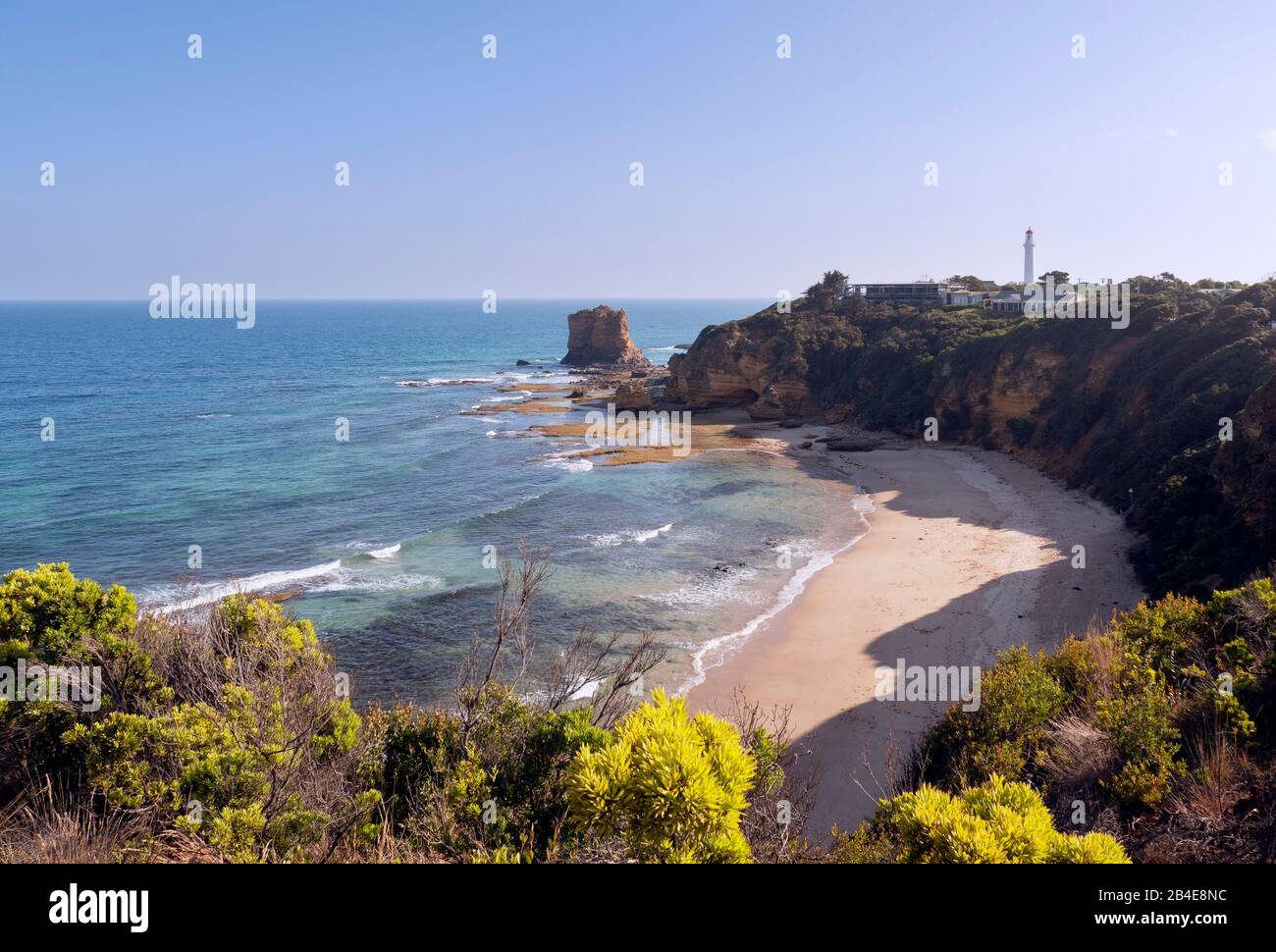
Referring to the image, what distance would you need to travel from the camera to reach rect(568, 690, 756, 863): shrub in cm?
542

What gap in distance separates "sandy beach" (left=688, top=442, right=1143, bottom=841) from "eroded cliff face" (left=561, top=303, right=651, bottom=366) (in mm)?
65251

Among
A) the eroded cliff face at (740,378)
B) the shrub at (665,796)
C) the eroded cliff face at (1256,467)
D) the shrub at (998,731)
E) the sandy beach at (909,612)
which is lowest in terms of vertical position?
the sandy beach at (909,612)

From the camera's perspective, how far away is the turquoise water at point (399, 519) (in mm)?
23422

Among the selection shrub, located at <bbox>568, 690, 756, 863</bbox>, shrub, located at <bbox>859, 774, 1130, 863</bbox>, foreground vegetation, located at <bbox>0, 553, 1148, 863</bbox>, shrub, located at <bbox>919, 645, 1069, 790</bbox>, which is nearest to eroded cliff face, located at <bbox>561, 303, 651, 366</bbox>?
shrub, located at <bbox>919, 645, 1069, 790</bbox>

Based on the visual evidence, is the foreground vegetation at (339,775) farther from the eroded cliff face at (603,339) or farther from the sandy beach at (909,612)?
the eroded cliff face at (603,339)

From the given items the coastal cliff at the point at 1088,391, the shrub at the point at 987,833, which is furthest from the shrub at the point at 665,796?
the coastal cliff at the point at 1088,391

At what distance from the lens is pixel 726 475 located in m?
42.4

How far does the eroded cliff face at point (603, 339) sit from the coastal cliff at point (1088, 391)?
1215 inches

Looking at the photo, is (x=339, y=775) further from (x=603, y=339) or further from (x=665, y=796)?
(x=603, y=339)

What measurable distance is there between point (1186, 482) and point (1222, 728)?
20034 mm

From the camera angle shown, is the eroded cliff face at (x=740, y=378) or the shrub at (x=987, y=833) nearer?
the shrub at (x=987, y=833)

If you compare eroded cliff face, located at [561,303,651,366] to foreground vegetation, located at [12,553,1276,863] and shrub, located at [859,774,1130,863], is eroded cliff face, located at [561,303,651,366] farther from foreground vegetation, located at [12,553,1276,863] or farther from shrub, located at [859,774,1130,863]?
shrub, located at [859,774,1130,863]

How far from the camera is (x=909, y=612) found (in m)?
23.3

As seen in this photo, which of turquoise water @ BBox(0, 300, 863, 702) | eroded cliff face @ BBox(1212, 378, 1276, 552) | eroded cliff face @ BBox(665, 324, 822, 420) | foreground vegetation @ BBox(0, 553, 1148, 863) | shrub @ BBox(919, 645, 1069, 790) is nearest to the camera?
foreground vegetation @ BBox(0, 553, 1148, 863)
